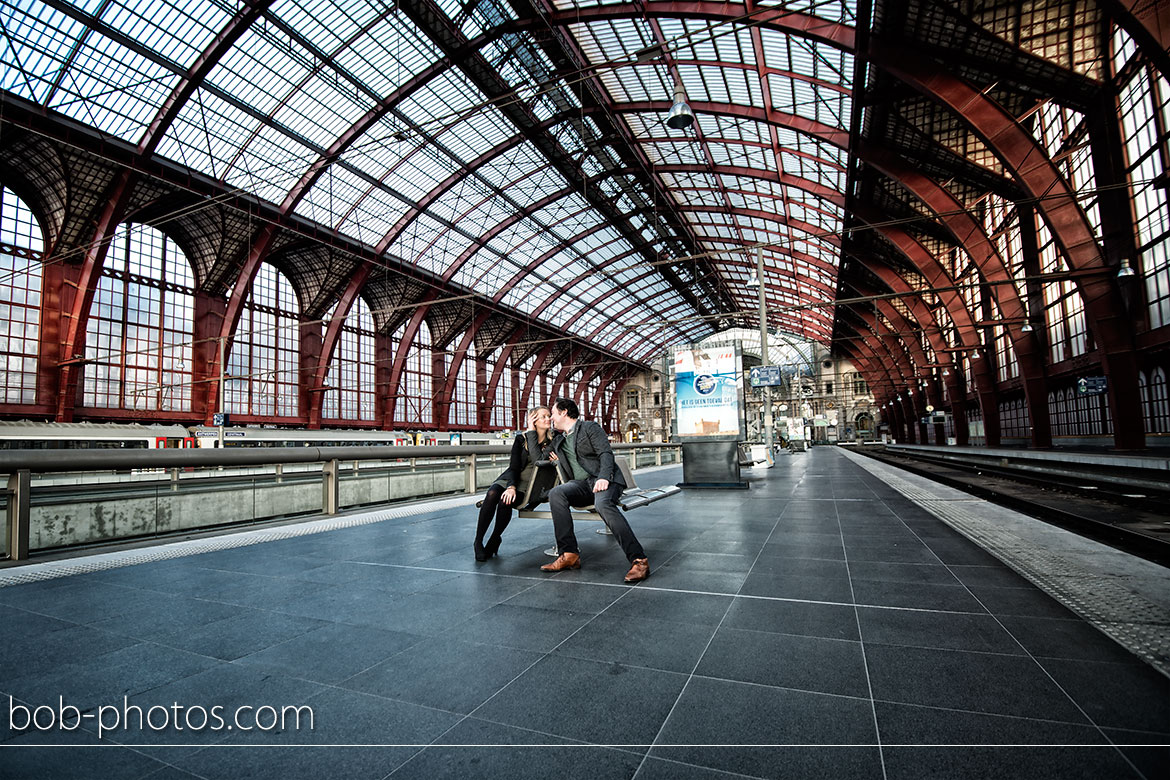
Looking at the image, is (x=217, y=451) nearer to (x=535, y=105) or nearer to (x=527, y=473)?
(x=527, y=473)

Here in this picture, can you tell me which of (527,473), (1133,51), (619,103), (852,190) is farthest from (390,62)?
(1133,51)

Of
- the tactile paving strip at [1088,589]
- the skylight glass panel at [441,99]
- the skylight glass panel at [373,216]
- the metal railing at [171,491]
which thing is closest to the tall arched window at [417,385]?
the skylight glass panel at [373,216]

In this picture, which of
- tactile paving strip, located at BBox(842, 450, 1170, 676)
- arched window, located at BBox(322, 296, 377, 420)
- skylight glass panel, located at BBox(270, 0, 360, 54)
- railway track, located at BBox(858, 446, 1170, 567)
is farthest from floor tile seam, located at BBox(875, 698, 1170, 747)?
arched window, located at BBox(322, 296, 377, 420)

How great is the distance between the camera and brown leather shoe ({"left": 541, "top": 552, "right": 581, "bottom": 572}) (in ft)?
13.2

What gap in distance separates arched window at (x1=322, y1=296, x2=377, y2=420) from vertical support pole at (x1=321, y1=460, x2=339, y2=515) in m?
28.6

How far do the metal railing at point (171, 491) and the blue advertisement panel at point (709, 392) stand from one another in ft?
12.1

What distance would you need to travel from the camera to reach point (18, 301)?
70.5 feet

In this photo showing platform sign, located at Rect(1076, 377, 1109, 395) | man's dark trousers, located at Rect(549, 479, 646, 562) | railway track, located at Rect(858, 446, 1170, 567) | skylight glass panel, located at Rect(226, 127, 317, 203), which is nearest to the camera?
man's dark trousers, located at Rect(549, 479, 646, 562)

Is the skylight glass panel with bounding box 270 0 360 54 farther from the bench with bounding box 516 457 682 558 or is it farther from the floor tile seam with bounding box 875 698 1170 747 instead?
the floor tile seam with bounding box 875 698 1170 747

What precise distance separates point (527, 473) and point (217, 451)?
9.61 ft

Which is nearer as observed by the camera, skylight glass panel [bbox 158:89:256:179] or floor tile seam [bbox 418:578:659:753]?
floor tile seam [bbox 418:578:659:753]

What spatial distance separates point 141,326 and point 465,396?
22277 millimetres

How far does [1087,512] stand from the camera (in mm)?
7266

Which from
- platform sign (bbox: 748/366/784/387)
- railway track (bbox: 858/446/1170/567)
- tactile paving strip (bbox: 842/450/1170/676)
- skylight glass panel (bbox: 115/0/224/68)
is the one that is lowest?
railway track (bbox: 858/446/1170/567)
